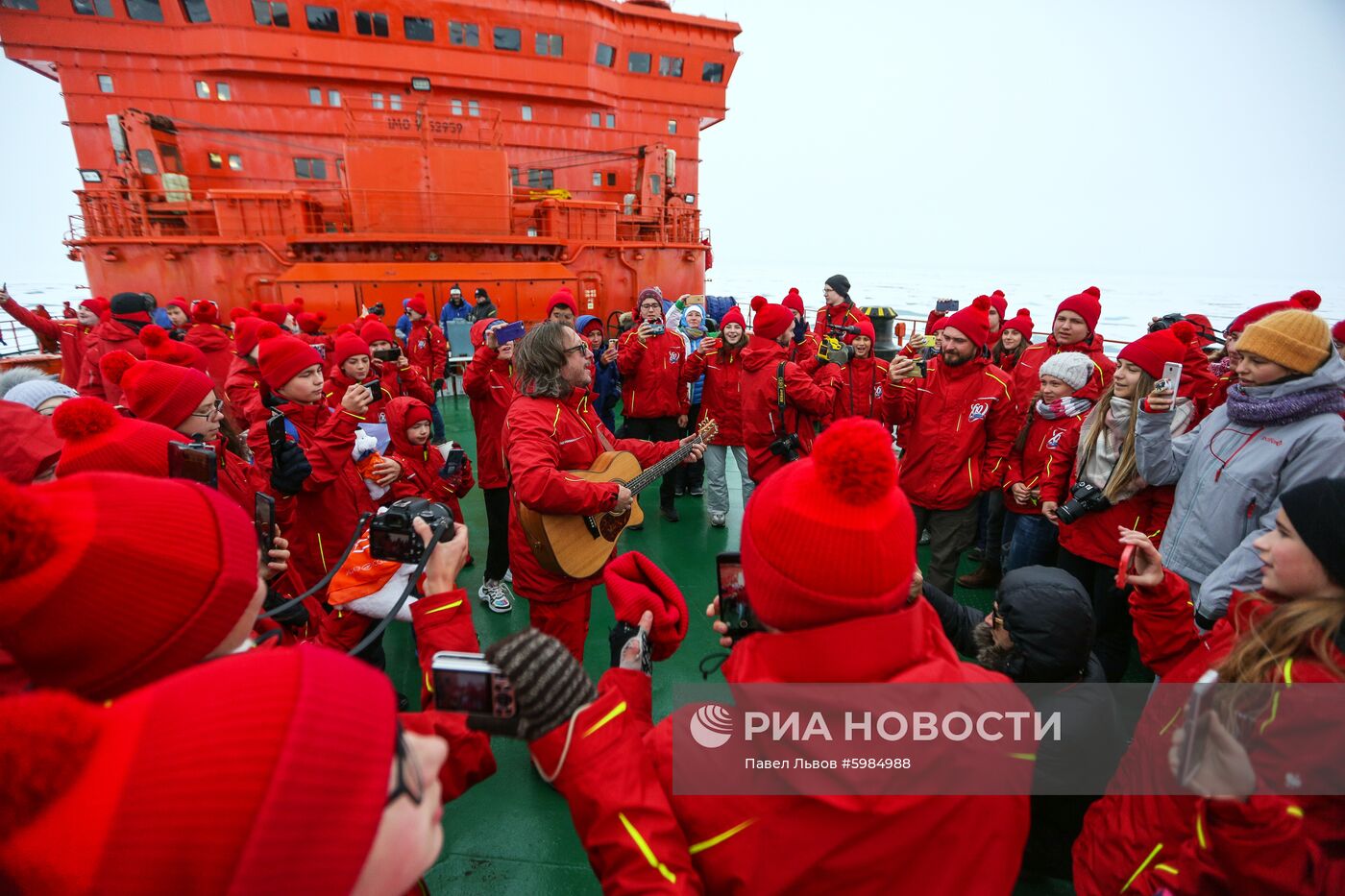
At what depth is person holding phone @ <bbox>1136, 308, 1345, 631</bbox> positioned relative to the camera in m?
2.21

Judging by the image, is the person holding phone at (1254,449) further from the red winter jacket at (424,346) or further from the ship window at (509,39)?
the ship window at (509,39)

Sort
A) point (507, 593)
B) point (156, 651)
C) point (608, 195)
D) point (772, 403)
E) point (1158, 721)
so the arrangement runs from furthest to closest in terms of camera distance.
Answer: point (608, 195)
point (772, 403)
point (507, 593)
point (1158, 721)
point (156, 651)

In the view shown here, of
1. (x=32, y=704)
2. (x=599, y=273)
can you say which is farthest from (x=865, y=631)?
(x=599, y=273)

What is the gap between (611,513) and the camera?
314 centimetres

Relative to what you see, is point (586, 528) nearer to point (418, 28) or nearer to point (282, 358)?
point (282, 358)

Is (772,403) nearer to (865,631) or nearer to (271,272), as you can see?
(865,631)

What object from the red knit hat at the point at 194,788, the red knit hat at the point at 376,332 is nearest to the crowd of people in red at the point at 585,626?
the red knit hat at the point at 194,788

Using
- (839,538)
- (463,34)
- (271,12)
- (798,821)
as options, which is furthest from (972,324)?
(271,12)

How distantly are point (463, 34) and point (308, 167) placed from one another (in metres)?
5.20

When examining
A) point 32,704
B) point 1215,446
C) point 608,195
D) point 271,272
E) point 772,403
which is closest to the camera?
point 32,704

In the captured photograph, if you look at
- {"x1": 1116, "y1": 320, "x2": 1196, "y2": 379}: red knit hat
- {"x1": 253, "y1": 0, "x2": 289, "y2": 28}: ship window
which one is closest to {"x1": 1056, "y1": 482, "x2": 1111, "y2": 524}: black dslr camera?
{"x1": 1116, "y1": 320, "x2": 1196, "y2": 379}: red knit hat

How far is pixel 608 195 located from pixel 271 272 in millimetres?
8930

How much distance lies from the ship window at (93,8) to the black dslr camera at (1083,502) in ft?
66.9

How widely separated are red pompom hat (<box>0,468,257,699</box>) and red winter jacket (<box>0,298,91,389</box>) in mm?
7611
